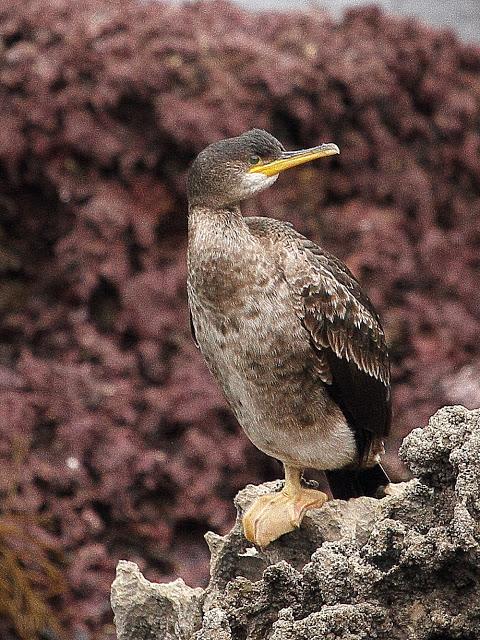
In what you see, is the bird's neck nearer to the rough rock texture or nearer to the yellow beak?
the yellow beak

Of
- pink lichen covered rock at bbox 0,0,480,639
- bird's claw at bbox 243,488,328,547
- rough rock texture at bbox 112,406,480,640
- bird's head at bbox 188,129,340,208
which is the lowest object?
rough rock texture at bbox 112,406,480,640

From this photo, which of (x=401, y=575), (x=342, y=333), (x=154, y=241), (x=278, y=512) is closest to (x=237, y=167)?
(x=342, y=333)

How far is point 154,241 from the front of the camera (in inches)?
245

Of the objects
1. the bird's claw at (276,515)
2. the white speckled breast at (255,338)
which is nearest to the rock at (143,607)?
the bird's claw at (276,515)

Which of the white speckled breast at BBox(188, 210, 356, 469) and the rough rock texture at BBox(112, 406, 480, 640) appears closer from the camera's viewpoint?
the rough rock texture at BBox(112, 406, 480, 640)

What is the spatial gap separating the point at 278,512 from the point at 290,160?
0.87 metres

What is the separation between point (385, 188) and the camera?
681cm

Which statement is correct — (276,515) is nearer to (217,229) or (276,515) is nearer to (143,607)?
(143,607)

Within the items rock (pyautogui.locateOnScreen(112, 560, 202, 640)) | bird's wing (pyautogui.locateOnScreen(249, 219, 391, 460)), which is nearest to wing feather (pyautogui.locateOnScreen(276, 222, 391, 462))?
bird's wing (pyautogui.locateOnScreen(249, 219, 391, 460))

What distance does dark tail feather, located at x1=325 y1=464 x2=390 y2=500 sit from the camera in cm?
363

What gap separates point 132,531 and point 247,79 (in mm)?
2335

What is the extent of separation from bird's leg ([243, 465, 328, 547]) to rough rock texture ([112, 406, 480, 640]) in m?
0.24

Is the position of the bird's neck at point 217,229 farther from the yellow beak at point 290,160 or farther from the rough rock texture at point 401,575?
the rough rock texture at point 401,575

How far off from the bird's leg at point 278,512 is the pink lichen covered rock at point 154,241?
194cm
